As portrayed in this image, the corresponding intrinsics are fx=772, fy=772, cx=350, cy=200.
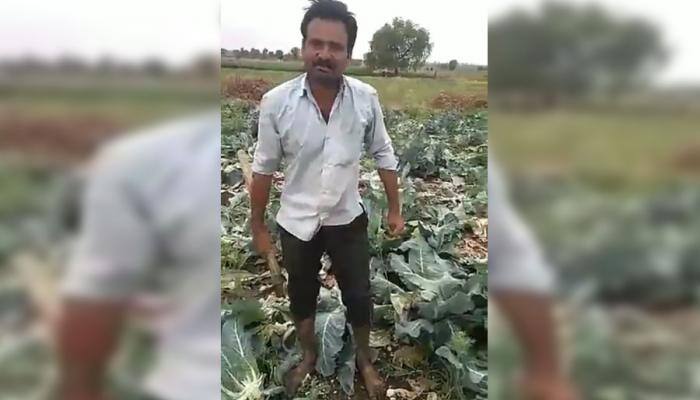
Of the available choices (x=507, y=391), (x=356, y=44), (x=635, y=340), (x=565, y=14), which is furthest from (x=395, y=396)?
(x=565, y=14)

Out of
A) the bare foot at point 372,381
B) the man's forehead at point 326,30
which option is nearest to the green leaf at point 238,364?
the bare foot at point 372,381

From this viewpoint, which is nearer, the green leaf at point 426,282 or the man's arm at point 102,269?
the man's arm at point 102,269

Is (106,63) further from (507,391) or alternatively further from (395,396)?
(507,391)

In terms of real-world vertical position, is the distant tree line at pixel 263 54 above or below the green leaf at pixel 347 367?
above

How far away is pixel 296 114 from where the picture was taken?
1.72 metres

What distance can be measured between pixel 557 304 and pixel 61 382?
1.05 meters

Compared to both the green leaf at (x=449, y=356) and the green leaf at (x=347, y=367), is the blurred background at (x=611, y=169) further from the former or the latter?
the green leaf at (x=347, y=367)

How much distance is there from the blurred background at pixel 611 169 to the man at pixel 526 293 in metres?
0.03

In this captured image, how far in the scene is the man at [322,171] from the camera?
5.59ft

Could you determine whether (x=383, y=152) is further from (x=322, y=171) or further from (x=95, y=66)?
(x=95, y=66)

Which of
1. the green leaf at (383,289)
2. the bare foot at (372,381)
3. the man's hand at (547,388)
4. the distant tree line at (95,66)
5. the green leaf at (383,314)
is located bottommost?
the bare foot at (372,381)

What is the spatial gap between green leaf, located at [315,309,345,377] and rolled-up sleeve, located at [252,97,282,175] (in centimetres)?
36

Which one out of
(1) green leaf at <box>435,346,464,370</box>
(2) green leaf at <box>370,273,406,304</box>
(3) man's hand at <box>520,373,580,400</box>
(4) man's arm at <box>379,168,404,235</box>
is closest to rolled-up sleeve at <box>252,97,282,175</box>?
(4) man's arm at <box>379,168,404,235</box>

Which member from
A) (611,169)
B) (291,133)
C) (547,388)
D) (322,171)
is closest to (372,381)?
(547,388)
